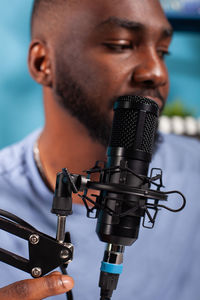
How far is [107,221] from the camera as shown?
0.50 metres

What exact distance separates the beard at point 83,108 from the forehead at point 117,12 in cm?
12

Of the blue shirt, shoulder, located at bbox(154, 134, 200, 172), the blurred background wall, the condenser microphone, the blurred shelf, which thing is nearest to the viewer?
the condenser microphone

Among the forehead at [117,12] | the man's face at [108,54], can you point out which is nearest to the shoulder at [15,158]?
the man's face at [108,54]

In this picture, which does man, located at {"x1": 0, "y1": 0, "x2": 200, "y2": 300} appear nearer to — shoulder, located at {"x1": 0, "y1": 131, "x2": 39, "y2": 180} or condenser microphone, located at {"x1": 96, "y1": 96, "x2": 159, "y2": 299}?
shoulder, located at {"x1": 0, "y1": 131, "x2": 39, "y2": 180}

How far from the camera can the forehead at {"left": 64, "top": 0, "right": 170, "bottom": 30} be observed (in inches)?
32.2

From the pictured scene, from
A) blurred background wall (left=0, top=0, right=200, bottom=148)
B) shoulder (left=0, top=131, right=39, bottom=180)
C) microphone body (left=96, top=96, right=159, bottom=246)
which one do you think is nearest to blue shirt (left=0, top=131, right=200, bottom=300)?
shoulder (left=0, top=131, right=39, bottom=180)

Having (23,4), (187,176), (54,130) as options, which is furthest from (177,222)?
(23,4)

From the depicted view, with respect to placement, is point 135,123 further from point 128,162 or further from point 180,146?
point 180,146

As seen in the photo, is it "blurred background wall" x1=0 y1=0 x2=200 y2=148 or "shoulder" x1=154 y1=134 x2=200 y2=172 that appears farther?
"blurred background wall" x1=0 y1=0 x2=200 y2=148

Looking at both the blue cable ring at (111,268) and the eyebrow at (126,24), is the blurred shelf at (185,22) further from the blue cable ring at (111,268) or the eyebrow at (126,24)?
the blue cable ring at (111,268)

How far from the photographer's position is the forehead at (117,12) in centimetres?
82

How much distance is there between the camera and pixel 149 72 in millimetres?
782

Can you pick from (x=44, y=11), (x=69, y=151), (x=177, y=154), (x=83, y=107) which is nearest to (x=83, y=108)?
(x=83, y=107)

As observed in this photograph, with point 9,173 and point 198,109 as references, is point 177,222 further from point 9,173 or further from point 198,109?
point 198,109
